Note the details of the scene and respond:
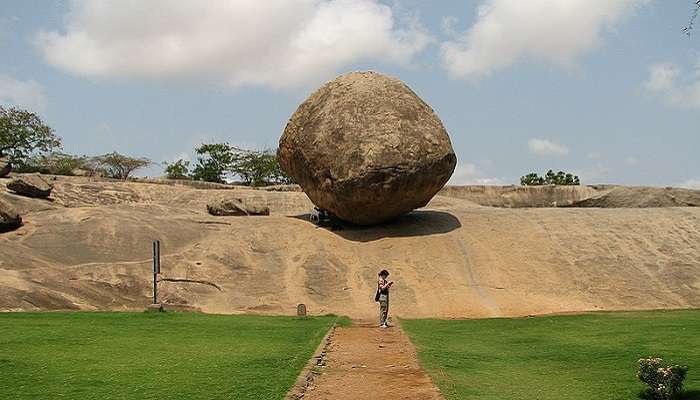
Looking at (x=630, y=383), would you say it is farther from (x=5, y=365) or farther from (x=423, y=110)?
(x=423, y=110)

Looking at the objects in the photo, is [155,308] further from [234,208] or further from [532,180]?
[532,180]

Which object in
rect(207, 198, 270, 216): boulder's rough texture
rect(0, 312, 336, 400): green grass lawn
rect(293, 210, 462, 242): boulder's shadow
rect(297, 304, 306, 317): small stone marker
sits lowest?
rect(297, 304, 306, 317): small stone marker

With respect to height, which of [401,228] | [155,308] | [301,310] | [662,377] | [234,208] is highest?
[234,208]

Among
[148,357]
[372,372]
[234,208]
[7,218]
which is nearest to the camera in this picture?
[372,372]

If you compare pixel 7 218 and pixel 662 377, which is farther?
pixel 7 218

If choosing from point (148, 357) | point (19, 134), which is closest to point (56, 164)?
point (19, 134)

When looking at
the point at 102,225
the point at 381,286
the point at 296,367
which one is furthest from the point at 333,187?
the point at 296,367

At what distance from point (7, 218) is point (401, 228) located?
12.6 metres

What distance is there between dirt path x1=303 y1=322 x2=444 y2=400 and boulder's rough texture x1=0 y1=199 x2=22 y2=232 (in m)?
13.4

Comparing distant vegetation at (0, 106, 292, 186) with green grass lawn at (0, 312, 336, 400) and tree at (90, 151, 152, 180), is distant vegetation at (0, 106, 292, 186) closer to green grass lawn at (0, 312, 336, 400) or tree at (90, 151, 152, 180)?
tree at (90, 151, 152, 180)

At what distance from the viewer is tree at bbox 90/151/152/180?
160 ft

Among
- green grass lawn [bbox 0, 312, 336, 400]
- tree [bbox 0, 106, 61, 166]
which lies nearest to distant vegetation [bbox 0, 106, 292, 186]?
tree [bbox 0, 106, 61, 166]

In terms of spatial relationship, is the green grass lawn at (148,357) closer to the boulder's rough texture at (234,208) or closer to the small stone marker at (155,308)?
the small stone marker at (155,308)

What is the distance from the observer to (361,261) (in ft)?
75.1
